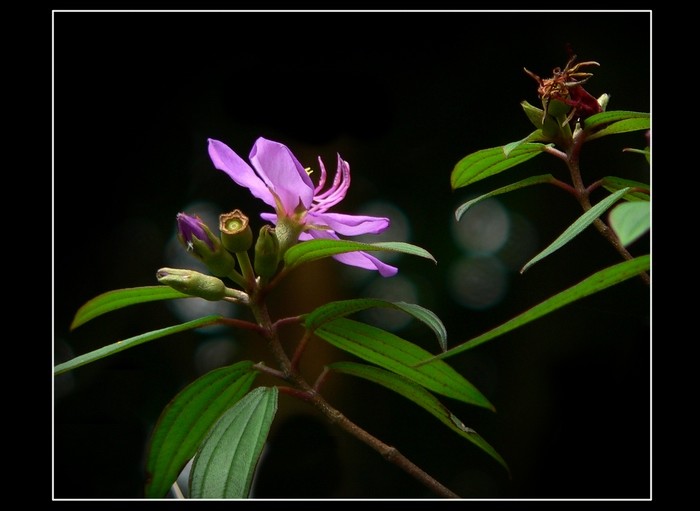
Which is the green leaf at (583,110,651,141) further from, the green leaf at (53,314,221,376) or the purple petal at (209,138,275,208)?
the green leaf at (53,314,221,376)

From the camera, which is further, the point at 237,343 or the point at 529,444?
the point at 237,343

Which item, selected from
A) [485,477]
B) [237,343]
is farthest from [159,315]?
[485,477]

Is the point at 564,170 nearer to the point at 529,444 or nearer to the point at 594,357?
the point at 594,357

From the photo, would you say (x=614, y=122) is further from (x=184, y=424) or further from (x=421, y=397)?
(x=184, y=424)

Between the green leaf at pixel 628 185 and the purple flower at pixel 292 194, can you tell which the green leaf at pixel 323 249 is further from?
the green leaf at pixel 628 185

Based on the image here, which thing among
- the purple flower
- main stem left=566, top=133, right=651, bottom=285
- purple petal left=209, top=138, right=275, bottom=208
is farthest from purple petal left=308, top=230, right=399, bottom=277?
main stem left=566, top=133, right=651, bottom=285

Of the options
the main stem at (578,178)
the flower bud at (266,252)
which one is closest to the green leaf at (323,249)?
the flower bud at (266,252)

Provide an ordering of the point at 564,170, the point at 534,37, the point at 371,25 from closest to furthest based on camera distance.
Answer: the point at 371,25, the point at 534,37, the point at 564,170
